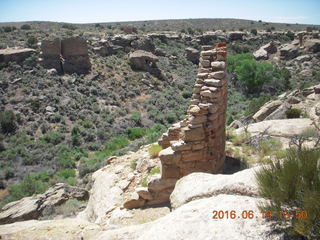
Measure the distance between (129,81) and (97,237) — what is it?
27.2 metres

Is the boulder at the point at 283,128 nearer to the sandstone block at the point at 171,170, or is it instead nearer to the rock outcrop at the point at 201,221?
the sandstone block at the point at 171,170

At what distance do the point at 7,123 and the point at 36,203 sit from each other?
13.2 metres

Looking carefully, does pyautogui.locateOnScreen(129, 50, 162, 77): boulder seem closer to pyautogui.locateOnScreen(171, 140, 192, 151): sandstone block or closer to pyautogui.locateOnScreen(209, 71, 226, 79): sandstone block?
pyautogui.locateOnScreen(209, 71, 226, 79): sandstone block

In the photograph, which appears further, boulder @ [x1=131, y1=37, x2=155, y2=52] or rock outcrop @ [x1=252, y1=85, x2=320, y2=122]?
boulder @ [x1=131, y1=37, x2=155, y2=52]

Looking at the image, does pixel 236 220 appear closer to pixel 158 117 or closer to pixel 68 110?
pixel 158 117

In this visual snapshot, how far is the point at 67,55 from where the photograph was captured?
29.2 m

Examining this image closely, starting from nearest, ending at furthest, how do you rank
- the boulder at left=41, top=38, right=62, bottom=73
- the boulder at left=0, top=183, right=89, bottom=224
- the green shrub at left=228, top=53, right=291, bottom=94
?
the boulder at left=0, top=183, right=89, bottom=224 < the boulder at left=41, top=38, right=62, bottom=73 < the green shrub at left=228, top=53, right=291, bottom=94

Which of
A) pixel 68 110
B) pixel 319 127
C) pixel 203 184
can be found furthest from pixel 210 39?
pixel 203 184

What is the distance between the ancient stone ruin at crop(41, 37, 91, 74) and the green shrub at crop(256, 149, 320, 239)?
95.4ft

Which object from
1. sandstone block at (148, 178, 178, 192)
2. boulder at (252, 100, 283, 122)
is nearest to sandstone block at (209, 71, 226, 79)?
sandstone block at (148, 178, 178, 192)

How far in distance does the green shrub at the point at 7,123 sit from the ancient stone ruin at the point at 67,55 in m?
10.0

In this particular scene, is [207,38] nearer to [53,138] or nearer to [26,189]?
[53,138]

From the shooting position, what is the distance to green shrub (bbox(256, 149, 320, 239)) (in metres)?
2.28

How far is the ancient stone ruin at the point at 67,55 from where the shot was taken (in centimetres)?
2789
